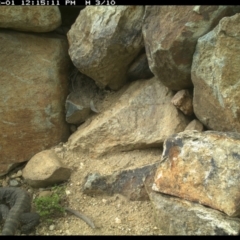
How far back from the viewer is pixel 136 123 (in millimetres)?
4246

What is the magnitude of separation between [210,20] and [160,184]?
5.57 feet

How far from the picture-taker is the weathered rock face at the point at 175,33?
3676mm

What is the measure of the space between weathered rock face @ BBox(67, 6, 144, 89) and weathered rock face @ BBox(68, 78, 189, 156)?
1.32 ft

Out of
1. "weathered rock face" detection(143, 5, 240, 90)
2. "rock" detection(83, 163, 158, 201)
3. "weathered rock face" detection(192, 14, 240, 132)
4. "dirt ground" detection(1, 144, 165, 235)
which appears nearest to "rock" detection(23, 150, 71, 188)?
"dirt ground" detection(1, 144, 165, 235)

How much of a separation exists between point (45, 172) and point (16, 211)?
20.4 inches

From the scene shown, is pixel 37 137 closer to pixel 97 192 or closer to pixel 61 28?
pixel 97 192

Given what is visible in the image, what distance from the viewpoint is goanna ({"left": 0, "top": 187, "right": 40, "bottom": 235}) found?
11.4 feet

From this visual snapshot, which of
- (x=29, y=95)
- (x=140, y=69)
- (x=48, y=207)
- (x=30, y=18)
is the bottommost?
(x=48, y=207)

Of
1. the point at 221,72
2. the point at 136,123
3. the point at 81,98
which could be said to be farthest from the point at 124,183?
the point at 221,72

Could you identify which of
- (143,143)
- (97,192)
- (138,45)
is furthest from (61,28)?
(97,192)

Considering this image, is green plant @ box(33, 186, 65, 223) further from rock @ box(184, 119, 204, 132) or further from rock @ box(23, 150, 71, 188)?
rock @ box(184, 119, 204, 132)

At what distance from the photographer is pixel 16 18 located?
4.23 m

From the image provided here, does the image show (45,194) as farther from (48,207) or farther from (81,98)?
(81,98)

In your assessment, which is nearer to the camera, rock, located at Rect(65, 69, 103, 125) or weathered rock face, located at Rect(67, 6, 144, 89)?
weathered rock face, located at Rect(67, 6, 144, 89)
